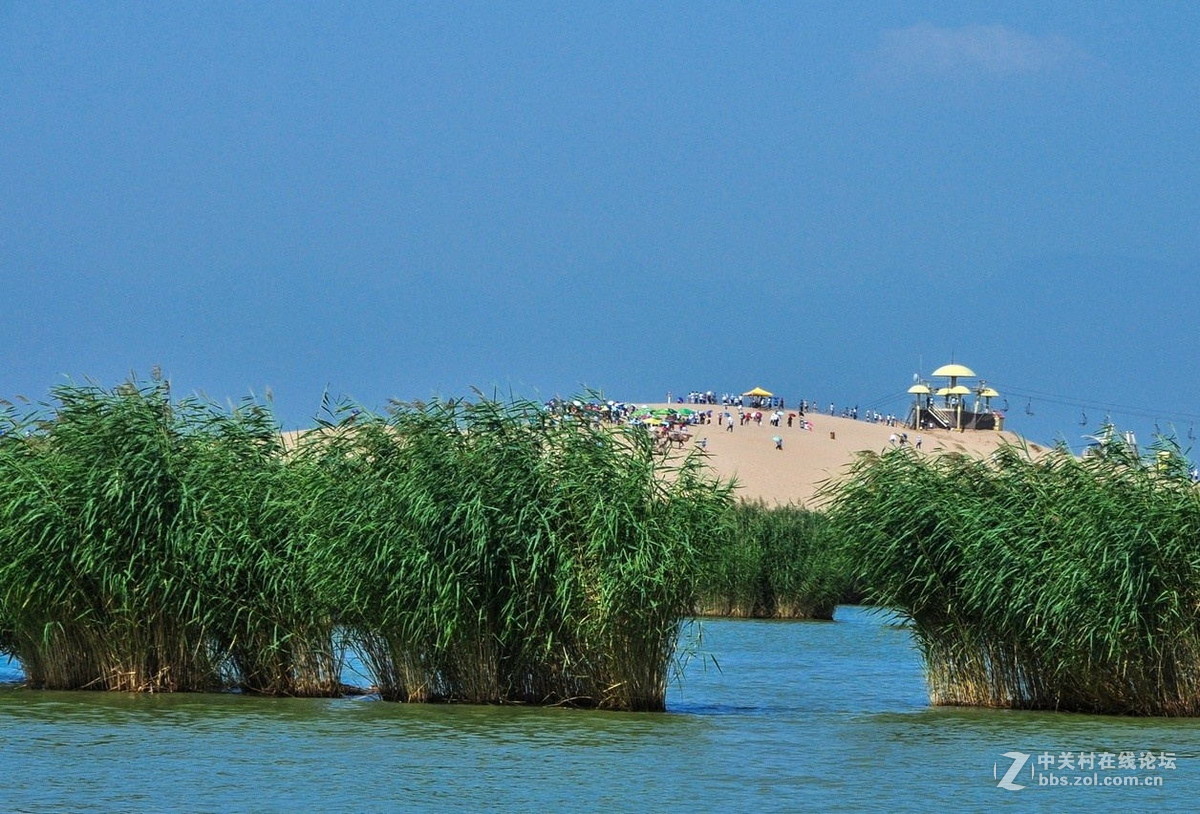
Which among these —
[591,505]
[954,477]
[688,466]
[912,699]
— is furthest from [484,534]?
[912,699]

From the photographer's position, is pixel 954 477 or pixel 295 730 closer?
pixel 295 730

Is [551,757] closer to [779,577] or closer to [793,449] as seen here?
[779,577]

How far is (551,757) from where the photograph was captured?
56.5 feet

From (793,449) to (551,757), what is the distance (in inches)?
3105

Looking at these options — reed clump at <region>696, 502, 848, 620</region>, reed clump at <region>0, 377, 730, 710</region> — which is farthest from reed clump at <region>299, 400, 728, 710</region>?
reed clump at <region>696, 502, 848, 620</region>

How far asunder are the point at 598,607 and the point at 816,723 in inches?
155

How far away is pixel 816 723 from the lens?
69.9ft

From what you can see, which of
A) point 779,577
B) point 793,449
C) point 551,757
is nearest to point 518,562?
Answer: point 551,757

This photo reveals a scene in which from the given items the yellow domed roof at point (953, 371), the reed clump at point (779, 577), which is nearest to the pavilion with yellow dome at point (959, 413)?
the yellow domed roof at point (953, 371)

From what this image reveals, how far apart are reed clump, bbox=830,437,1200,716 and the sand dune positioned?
2178 inches

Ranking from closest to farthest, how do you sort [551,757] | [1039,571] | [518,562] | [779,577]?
1. [551,757]
2. [518,562]
3. [1039,571]
4. [779,577]

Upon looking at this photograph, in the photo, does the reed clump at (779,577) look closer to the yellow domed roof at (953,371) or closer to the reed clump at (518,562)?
the reed clump at (518,562)

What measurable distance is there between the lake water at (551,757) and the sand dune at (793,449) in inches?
2273

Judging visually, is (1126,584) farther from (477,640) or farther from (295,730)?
(295,730)
